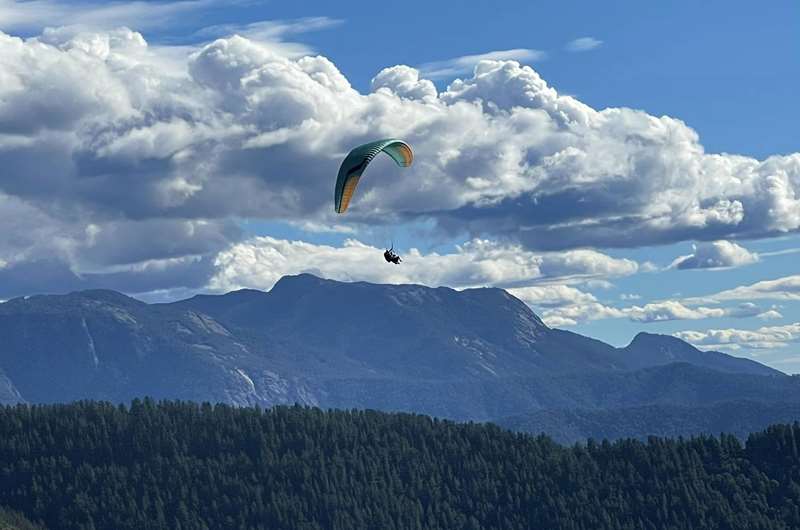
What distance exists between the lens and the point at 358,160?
19962 cm

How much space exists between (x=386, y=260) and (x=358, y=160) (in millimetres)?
18770

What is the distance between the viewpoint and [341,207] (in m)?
199

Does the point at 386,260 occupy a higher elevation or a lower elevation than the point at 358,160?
lower

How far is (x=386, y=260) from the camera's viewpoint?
18850 centimetres

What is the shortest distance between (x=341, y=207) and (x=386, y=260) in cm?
1460

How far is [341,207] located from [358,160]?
7.29 metres
